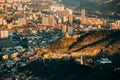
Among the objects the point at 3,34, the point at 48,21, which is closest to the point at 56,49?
the point at 3,34

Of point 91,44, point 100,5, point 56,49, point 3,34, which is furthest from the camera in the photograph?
point 100,5

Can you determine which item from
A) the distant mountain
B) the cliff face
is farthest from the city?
the distant mountain

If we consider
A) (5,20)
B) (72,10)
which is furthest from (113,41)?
(72,10)

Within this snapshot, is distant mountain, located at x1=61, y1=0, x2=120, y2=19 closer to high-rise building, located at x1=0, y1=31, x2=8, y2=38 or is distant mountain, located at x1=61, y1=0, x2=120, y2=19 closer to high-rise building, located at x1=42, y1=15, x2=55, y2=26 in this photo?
high-rise building, located at x1=42, y1=15, x2=55, y2=26

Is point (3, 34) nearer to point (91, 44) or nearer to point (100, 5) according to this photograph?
point (91, 44)

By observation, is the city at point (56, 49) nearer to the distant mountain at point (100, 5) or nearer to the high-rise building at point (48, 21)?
the high-rise building at point (48, 21)

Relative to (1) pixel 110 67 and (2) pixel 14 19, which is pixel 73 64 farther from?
(2) pixel 14 19
